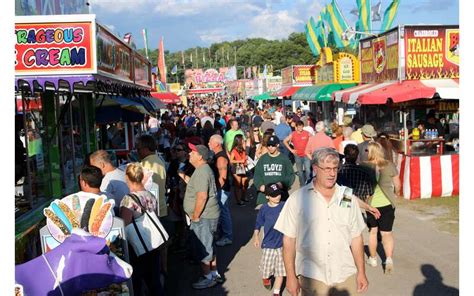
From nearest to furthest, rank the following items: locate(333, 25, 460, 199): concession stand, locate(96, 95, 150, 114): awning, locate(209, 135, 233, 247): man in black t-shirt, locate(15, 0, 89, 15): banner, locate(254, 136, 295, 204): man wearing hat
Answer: locate(254, 136, 295, 204): man wearing hat
locate(15, 0, 89, 15): banner
locate(209, 135, 233, 247): man in black t-shirt
locate(333, 25, 460, 199): concession stand
locate(96, 95, 150, 114): awning

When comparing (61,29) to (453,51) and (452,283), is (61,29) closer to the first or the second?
(452,283)

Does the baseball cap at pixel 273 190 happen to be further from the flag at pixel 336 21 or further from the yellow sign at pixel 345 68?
the flag at pixel 336 21

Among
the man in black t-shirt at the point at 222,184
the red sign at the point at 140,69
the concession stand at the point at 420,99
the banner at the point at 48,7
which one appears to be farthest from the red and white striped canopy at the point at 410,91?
the banner at the point at 48,7

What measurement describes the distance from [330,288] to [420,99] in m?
12.4

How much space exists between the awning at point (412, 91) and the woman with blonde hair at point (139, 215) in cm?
932

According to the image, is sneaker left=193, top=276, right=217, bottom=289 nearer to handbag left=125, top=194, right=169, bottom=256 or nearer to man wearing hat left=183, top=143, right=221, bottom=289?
man wearing hat left=183, top=143, right=221, bottom=289

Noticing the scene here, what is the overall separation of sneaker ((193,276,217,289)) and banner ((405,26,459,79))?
1071cm

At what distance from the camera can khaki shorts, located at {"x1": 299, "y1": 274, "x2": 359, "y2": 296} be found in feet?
14.1

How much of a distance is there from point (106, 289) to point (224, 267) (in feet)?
12.0

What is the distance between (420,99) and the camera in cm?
1555

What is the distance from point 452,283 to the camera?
6.70 m

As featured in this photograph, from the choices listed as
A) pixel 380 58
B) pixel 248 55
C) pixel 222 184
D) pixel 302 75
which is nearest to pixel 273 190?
pixel 222 184

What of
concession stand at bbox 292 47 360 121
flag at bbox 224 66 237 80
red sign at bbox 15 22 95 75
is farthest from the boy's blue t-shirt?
flag at bbox 224 66 237 80

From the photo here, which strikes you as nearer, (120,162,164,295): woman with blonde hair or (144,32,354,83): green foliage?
(120,162,164,295): woman with blonde hair
